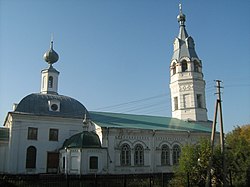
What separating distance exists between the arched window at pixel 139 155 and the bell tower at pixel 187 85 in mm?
9865

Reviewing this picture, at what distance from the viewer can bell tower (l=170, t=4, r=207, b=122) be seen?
39125mm

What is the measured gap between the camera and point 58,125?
3147 centimetres

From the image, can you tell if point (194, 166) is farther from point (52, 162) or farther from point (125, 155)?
point (52, 162)

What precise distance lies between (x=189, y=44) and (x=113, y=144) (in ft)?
63.9

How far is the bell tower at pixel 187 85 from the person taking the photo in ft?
128

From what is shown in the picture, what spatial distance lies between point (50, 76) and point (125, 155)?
47.0ft

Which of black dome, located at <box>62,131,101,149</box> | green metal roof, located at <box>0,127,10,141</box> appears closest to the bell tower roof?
black dome, located at <box>62,131,101,149</box>

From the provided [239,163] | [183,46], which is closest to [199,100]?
[183,46]

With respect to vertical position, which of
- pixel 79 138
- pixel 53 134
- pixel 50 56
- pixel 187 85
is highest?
pixel 50 56

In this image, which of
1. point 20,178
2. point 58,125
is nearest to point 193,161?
point 20,178

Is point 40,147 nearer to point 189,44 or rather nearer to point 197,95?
point 197,95

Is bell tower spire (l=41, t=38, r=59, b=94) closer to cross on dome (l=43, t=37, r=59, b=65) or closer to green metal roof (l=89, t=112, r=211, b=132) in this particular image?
cross on dome (l=43, t=37, r=59, b=65)

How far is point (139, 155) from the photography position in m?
31.6

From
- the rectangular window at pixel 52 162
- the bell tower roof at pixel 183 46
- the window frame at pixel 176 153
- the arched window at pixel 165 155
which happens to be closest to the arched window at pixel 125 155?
the arched window at pixel 165 155
